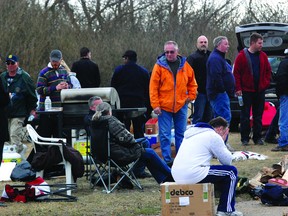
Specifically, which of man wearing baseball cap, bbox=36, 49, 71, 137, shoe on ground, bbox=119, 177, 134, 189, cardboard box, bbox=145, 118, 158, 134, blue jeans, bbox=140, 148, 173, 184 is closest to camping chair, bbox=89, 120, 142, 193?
shoe on ground, bbox=119, 177, 134, 189

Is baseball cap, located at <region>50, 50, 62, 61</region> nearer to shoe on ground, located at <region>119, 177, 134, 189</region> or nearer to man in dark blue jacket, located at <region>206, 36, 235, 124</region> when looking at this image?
man in dark blue jacket, located at <region>206, 36, 235, 124</region>

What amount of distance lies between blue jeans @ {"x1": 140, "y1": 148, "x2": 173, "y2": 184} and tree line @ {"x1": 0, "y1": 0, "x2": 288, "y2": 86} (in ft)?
41.6

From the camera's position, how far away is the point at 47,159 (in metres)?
12.4

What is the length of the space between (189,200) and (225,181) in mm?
544

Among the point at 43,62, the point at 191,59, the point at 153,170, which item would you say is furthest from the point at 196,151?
the point at 43,62

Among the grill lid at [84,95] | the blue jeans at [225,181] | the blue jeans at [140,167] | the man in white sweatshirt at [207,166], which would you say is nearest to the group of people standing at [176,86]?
the grill lid at [84,95]

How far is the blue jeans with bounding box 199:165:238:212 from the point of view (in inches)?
399

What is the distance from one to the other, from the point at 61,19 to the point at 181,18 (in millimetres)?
9770

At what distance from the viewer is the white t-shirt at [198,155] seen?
10172mm

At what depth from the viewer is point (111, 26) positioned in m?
35.7

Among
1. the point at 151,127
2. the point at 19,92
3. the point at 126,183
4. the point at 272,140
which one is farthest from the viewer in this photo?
the point at 272,140

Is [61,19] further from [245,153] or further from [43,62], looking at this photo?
[245,153]

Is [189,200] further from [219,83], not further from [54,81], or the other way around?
[219,83]

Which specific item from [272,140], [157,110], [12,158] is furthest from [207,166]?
[272,140]
